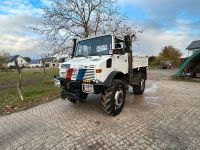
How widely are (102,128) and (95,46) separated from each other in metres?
3.02

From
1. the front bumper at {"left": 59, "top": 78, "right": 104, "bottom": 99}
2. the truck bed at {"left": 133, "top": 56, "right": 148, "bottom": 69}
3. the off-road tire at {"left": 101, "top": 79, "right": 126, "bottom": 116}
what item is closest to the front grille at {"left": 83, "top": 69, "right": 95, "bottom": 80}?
the front bumper at {"left": 59, "top": 78, "right": 104, "bottom": 99}

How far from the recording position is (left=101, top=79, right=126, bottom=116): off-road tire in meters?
5.72

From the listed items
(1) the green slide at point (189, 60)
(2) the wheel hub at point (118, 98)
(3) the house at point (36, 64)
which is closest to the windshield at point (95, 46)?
(2) the wheel hub at point (118, 98)

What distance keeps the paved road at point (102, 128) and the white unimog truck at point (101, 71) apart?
2.13 ft

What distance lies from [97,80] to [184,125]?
2.74m

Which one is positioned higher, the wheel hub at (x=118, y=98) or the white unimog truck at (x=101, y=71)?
the white unimog truck at (x=101, y=71)

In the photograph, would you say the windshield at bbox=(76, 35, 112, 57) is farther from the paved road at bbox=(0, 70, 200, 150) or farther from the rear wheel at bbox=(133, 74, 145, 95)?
the rear wheel at bbox=(133, 74, 145, 95)

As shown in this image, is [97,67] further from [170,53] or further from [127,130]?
[170,53]

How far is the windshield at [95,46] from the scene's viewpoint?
654 centimetres

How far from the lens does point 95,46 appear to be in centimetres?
682

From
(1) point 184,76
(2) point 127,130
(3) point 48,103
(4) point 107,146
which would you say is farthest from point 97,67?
(1) point 184,76

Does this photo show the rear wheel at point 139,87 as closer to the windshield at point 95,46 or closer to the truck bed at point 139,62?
the truck bed at point 139,62

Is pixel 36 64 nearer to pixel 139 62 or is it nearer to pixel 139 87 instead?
pixel 139 87

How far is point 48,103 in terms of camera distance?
8359mm
